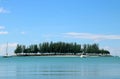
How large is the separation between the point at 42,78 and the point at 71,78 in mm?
4491

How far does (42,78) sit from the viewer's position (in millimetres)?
65500

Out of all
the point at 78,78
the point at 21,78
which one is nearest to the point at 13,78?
the point at 21,78

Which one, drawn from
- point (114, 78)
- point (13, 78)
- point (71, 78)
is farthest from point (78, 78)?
point (13, 78)

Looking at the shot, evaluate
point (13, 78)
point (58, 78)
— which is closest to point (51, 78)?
point (58, 78)

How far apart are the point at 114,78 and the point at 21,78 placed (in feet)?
47.5

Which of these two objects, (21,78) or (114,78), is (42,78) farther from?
(114,78)

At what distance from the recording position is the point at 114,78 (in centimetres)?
6488

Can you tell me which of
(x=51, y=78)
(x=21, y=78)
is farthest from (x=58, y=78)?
(x=21, y=78)

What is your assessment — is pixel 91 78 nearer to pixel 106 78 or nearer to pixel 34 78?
pixel 106 78

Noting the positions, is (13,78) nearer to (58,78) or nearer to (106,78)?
(58,78)

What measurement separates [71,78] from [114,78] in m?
6.61

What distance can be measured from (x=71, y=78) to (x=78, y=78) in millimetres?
1089

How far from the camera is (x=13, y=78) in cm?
6675

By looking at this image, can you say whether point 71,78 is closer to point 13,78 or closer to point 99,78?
point 99,78
